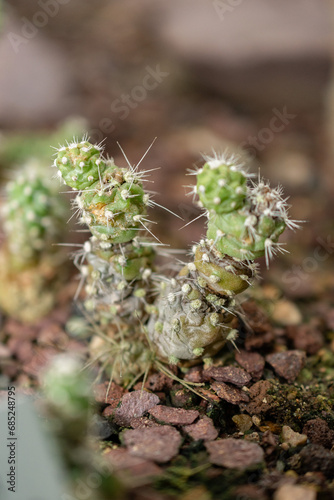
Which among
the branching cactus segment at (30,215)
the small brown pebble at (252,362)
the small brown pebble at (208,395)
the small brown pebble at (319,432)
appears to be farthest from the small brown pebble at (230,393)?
the branching cactus segment at (30,215)

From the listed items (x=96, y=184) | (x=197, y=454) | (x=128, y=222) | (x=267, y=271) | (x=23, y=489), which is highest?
(x=96, y=184)

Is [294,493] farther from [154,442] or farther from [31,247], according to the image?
[31,247]

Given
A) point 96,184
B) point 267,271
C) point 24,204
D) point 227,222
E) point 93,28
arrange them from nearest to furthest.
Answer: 1. point 227,222
2. point 96,184
3. point 24,204
4. point 267,271
5. point 93,28

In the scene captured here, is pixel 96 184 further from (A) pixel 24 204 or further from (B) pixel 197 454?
(B) pixel 197 454

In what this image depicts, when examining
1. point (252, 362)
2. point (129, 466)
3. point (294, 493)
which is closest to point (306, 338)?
point (252, 362)

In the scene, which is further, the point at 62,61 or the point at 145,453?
the point at 62,61

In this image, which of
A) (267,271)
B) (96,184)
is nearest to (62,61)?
(267,271)
